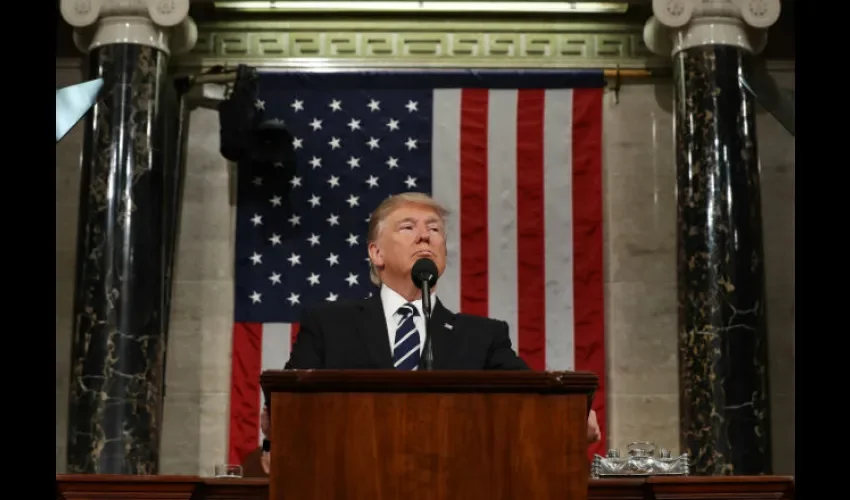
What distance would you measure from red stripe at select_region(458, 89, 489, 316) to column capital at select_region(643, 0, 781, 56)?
4.76 feet

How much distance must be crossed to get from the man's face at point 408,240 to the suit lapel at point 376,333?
190 mm

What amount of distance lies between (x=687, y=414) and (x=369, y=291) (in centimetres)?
230

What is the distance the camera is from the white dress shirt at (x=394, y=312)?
452 cm

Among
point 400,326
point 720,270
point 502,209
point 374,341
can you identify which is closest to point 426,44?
point 502,209

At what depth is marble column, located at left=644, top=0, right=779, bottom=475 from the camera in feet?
26.3

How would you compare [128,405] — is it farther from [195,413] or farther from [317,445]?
[317,445]

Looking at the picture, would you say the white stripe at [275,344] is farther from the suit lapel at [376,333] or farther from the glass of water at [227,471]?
the suit lapel at [376,333]

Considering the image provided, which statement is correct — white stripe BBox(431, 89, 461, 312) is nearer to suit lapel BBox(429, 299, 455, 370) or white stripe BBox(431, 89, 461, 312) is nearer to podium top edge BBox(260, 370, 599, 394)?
suit lapel BBox(429, 299, 455, 370)

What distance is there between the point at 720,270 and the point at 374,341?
14.2 ft

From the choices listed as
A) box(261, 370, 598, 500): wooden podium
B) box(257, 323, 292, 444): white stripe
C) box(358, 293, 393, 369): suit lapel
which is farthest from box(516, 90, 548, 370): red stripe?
box(261, 370, 598, 500): wooden podium

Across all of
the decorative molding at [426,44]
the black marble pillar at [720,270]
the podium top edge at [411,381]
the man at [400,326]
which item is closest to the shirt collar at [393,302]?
the man at [400,326]

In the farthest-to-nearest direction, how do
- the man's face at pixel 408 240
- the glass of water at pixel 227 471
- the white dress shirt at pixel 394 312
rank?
1. the glass of water at pixel 227 471
2. the man's face at pixel 408 240
3. the white dress shirt at pixel 394 312

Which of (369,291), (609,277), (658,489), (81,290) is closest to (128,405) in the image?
(81,290)

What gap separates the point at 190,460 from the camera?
29.2ft
